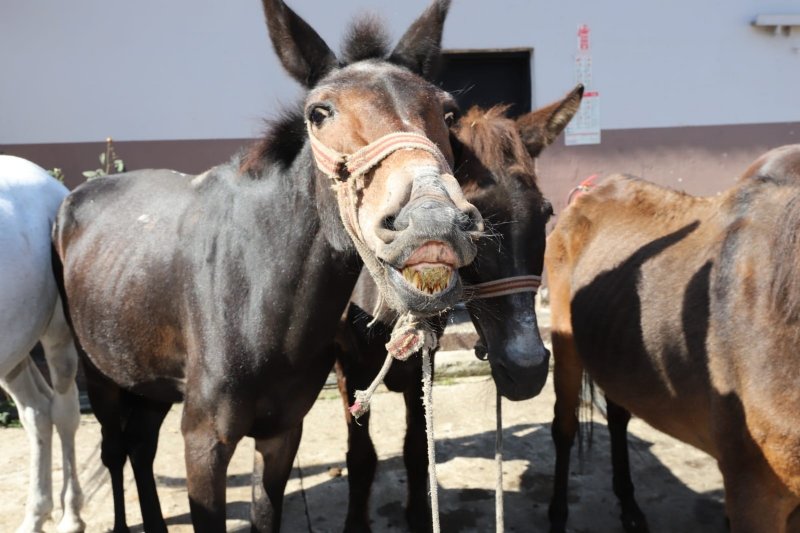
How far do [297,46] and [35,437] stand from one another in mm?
2580

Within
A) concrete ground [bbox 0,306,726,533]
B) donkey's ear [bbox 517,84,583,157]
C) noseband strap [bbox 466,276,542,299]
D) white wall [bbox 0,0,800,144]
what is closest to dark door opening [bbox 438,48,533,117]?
white wall [bbox 0,0,800,144]

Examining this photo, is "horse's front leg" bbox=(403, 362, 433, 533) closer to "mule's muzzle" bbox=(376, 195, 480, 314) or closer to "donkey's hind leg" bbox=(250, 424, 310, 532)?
"donkey's hind leg" bbox=(250, 424, 310, 532)

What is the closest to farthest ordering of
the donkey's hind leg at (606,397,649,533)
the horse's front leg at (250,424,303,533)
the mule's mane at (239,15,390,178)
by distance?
the mule's mane at (239,15,390,178) → the horse's front leg at (250,424,303,533) → the donkey's hind leg at (606,397,649,533)

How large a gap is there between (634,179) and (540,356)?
194 cm

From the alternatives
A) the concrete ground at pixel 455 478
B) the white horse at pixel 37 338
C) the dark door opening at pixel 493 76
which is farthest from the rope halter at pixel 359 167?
the dark door opening at pixel 493 76

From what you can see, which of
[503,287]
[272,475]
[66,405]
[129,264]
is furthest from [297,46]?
[66,405]

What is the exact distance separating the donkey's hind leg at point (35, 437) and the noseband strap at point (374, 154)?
7.84 feet

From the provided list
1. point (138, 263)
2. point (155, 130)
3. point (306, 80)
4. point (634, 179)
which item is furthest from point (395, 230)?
point (155, 130)

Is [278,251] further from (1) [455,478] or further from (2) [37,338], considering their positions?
(1) [455,478]

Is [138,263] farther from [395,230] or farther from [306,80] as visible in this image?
[395,230]

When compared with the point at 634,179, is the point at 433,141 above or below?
above

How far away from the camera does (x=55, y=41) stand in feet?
18.5

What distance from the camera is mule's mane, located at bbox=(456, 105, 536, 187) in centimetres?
243

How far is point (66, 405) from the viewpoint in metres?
3.45
